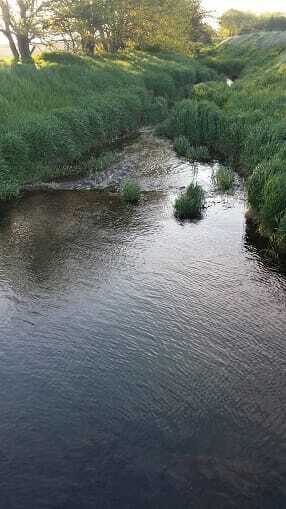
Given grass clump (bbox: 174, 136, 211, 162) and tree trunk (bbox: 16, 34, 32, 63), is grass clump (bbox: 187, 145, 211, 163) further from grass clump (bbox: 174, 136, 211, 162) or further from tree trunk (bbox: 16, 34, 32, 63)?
tree trunk (bbox: 16, 34, 32, 63)

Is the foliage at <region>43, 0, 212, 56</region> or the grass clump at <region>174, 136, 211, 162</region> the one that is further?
the foliage at <region>43, 0, 212, 56</region>

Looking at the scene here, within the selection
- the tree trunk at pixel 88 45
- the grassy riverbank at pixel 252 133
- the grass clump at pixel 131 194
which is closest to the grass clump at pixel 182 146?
the grassy riverbank at pixel 252 133

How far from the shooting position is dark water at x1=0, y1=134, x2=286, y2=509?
23.7 ft

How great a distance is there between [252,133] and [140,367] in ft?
50.4

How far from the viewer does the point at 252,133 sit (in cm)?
2184

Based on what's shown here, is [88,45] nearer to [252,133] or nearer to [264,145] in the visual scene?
[252,133]

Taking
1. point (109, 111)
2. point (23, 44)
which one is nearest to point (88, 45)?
point (23, 44)

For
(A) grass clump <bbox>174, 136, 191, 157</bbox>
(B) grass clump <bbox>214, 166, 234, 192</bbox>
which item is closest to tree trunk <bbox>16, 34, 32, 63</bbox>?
(A) grass clump <bbox>174, 136, 191, 157</bbox>

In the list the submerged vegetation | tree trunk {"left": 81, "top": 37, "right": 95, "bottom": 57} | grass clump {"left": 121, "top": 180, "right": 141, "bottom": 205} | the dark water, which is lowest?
the dark water

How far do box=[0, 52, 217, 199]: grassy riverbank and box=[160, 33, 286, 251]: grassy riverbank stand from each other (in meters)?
3.45

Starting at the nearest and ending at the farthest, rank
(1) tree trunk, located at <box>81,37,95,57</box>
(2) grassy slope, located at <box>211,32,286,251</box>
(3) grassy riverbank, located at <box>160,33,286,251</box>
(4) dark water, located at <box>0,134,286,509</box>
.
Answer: (4) dark water, located at <box>0,134,286,509</box>
(2) grassy slope, located at <box>211,32,286,251</box>
(3) grassy riverbank, located at <box>160,33,286,251</box>
(1) tree trunk, located at <box>81,37,95,57</box>

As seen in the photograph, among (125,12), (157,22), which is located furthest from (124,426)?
(157,22)

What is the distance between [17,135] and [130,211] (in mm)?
6913

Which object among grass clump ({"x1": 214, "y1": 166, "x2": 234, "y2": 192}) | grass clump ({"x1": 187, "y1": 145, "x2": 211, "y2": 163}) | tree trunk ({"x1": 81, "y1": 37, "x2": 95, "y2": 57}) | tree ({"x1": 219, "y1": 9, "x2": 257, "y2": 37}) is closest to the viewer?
grass clump ({"x1": 214, "y1": 166, "x2": 234, "y2": 192})
